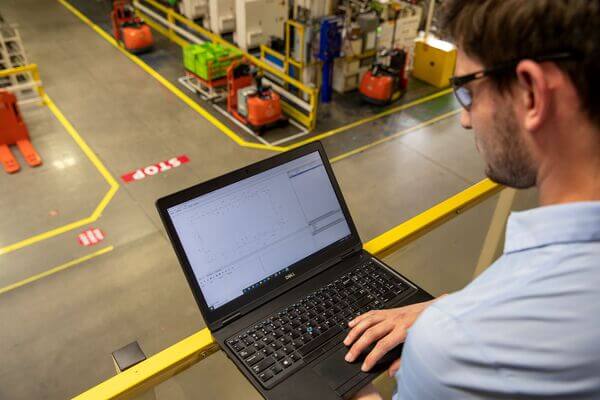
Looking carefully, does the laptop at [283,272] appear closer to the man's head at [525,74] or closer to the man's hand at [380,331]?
the man's hand at [380,331]

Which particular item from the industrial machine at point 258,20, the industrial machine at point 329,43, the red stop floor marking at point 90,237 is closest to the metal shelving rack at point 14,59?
the red stop floor marking at point 90,237

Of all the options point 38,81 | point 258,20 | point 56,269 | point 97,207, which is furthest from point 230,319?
point 258,20

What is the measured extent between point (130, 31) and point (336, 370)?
10.0 metres

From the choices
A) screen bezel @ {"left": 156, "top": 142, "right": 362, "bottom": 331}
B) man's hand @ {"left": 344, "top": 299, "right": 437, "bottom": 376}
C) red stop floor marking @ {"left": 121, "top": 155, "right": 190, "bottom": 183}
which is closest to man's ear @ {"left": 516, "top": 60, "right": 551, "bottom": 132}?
man's hand @ {"left": 344, "top": 299, "right": 437, "bottom": 376}

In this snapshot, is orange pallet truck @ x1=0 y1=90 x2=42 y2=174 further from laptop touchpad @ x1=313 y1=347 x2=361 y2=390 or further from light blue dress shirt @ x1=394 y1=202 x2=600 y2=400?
light blue dress shirt @ x1=394 y1=202 x2=600 y2=400

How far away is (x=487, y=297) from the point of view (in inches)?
38.2

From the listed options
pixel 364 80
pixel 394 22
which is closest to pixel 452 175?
pixel 364 80

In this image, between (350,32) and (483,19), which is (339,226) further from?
(350,32)

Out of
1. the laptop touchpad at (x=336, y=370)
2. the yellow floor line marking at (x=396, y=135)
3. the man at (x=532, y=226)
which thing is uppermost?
the man at (x=532, y=226)

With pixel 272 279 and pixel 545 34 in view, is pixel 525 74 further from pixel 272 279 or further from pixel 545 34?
pixel 272 279

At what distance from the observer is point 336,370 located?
1.54 meters

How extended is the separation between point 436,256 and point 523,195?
2.42ft

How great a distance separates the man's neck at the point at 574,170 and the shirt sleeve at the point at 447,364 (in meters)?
0.36

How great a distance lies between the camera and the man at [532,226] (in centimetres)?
88
